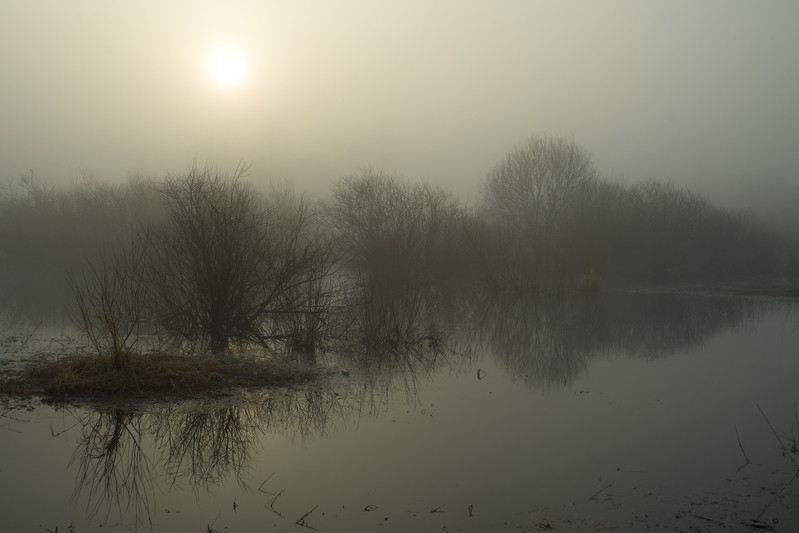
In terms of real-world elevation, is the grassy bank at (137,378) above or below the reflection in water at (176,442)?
above

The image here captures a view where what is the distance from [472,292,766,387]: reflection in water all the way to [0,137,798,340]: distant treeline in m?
3.35

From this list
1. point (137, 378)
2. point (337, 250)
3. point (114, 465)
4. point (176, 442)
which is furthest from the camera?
point (337, 250)

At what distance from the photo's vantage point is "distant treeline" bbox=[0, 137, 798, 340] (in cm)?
1159

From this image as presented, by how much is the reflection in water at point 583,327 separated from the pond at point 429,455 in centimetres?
123

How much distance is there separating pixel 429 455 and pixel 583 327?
11536 millimetres

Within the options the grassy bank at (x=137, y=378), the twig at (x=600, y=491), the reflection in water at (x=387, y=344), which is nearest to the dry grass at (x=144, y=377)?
the grassy bank at (x=137, y=378)

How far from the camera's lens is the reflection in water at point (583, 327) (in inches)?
455

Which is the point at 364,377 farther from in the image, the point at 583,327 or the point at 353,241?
the point at 353,241

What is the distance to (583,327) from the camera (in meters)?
16.3

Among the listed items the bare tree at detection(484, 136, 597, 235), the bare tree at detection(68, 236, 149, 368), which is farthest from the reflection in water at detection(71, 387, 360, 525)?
the bare tree at detection(484, 136, 597, 235)

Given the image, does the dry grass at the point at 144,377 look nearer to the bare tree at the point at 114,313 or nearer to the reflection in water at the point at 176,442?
the bare tree at the point at 114,313

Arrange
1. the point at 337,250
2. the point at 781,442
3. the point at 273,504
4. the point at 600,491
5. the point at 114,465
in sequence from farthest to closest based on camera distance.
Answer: the point at 337,250
the point at 781,442
the point at 114,465
the point at 600,491
the point at 273,504

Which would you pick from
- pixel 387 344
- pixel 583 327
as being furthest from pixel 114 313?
pixel 583 327

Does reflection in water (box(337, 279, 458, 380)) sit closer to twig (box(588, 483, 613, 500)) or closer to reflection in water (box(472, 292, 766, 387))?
reflection in water (box(472, 292, 766, 387))
